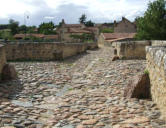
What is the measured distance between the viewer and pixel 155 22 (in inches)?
1228

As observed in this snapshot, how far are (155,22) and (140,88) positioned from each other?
28.1 meters

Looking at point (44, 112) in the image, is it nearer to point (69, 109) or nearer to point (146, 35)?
point (69, 109)

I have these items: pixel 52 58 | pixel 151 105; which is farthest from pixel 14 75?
pixel 52 58

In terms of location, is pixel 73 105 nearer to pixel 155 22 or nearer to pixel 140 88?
pixel 140 88

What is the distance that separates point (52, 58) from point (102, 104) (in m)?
9.18

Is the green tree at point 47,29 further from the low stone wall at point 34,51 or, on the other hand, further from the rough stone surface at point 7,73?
the rough stone surface at point 7,73

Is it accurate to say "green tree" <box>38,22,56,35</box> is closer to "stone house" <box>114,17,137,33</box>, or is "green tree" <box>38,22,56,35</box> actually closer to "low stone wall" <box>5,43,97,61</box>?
"stone house" <box>114,17,137,33</box>

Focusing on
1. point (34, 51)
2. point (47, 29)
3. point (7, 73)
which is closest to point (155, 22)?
point (34, 51)

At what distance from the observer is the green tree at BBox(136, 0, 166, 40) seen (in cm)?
3081

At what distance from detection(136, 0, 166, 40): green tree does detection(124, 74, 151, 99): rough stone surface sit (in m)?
26.9

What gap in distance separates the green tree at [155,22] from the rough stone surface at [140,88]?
88.2 feet

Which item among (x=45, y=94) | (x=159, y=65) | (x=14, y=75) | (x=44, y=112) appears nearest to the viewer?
(x=159, y=65)

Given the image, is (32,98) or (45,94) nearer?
(32,98)

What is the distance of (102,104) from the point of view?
5.08 meters
